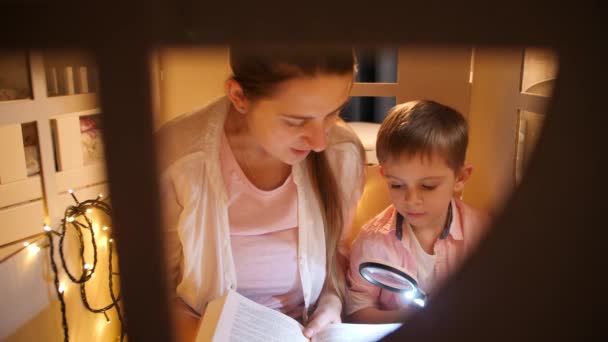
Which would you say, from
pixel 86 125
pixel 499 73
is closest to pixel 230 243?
pixel 86 125

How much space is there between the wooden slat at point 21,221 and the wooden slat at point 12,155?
77 mm

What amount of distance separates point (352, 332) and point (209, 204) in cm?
41

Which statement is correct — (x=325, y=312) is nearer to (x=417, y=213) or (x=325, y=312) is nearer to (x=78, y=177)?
(x=417, y=213)

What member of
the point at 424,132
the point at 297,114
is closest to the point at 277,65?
the point at 297,114

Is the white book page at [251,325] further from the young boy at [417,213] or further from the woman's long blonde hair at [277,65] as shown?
the woman's long blonde hair at [277,65]

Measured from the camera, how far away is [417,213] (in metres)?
1.10

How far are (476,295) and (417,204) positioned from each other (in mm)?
720

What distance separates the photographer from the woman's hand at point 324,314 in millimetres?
1026

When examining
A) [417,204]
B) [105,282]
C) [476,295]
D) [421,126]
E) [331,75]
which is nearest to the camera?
[476,295]

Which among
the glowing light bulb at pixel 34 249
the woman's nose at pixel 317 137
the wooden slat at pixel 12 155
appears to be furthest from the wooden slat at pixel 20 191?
the woman's nose at pixel 317 137

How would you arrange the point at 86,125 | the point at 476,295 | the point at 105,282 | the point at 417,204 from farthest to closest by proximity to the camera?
the point at 105,282
the point at 86,125
the point at 417,204
the point at 476,295

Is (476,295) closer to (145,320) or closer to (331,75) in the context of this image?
(145,320)

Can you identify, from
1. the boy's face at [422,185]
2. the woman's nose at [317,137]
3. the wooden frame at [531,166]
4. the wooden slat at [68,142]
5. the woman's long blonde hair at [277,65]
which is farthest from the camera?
the wooden slat at [68,142]

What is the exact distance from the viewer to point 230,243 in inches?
44.2
